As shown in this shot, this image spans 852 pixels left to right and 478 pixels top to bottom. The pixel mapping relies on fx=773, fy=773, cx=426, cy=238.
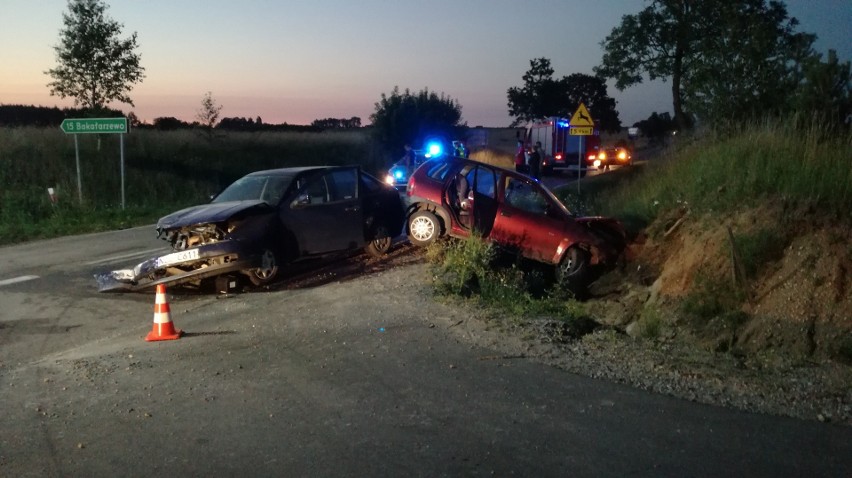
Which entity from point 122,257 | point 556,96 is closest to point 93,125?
point 122,257

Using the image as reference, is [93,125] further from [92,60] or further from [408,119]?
[408,119]

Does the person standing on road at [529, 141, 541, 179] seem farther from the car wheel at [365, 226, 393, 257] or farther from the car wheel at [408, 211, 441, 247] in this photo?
the car wheel at [408, 211, 441, 247]

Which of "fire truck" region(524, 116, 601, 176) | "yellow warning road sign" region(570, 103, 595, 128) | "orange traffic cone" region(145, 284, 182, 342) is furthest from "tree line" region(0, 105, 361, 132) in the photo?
"orange traffic cone" region(145, 284, 182, 342)

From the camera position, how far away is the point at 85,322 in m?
9.70

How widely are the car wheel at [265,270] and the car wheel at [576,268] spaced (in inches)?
175

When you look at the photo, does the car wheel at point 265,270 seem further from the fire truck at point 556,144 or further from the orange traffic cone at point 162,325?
the fire truck at point 556,144

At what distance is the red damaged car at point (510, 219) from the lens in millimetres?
12289

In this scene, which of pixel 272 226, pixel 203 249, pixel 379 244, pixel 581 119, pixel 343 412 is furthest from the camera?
pixel 581 119

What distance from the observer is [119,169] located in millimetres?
30281

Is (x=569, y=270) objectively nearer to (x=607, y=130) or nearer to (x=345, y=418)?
(x=345, y=418)

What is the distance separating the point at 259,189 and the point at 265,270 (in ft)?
4.87

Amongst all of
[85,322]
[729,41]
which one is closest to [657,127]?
[729,41]

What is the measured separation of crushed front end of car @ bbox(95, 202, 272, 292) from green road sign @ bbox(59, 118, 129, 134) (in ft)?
39.4

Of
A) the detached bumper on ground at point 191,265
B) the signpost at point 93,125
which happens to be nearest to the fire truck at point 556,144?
the signpost at point 93,125
